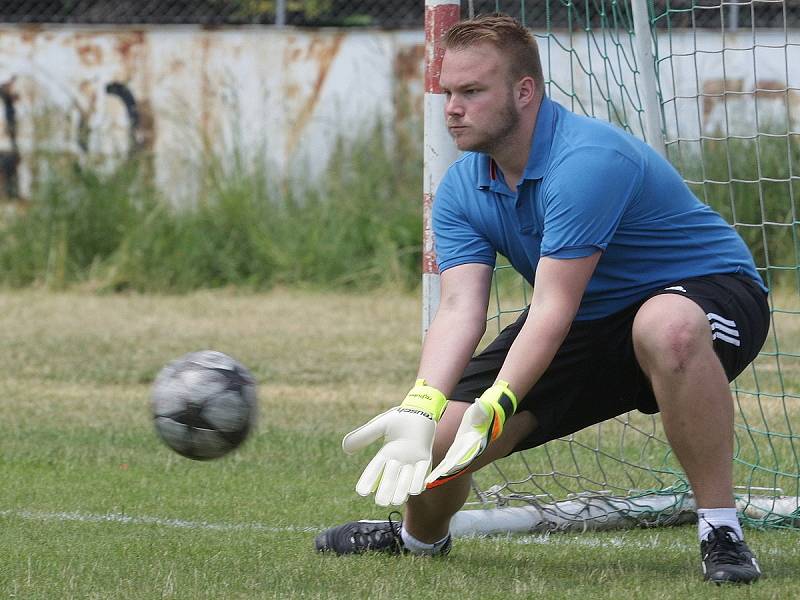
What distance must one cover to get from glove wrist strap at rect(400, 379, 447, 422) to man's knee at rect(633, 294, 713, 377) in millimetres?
573

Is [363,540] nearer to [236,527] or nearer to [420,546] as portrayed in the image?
[420,546]

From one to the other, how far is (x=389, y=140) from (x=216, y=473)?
7692 millimetres

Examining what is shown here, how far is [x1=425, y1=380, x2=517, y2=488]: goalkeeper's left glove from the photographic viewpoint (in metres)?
3.54

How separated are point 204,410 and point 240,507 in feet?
3.23

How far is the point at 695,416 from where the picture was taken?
379cm

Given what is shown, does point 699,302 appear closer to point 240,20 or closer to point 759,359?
point 759,359

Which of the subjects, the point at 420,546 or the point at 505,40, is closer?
the point at 505,40

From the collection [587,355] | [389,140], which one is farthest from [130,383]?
[389,140]

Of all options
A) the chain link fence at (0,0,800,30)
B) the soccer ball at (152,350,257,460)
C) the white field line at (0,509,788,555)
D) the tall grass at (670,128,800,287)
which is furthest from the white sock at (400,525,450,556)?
the chain link fence at (0,0,800,30)

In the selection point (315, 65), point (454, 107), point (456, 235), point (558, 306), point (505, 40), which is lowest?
point (558, 306)

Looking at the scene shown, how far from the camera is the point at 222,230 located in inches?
508

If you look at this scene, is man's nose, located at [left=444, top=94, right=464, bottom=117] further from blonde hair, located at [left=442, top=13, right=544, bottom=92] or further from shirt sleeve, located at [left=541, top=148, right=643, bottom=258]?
shirt sleeve, located at [left=541, top=148, right=643, bottom=258]

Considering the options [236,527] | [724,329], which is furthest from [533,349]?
[236,527]

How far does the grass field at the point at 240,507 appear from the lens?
3865 millimetres
